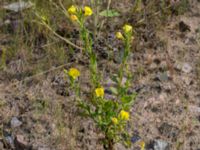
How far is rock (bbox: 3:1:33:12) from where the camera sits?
3357 millimetres

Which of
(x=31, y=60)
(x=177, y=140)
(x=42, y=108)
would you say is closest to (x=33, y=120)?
(x=42, y=108)

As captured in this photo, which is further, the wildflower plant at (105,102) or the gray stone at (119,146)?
the gray stone at (119,146)

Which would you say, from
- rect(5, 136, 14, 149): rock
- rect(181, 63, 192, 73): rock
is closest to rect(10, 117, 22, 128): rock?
rect(5, 136, 14, 149): rock

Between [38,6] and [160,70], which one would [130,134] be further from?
[38,6]

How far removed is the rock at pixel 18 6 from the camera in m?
3.36

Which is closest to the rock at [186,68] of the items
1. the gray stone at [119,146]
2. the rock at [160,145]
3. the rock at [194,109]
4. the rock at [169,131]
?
the rock at [194,109]

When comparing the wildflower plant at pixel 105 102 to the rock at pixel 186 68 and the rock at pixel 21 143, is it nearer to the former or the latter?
the rock at pixel 21 143

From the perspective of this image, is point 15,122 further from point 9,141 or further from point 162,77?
point 162,77

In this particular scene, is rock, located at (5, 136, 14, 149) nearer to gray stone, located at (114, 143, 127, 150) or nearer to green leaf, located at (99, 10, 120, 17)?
gray stone, located at (114, 143, 127, 150)

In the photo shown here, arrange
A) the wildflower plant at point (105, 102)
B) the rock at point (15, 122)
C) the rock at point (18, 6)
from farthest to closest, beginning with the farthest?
1. the rock at point (18, 6)
2. the rock at point (15, 122)
3. the wildflower plant at point (105, 102)

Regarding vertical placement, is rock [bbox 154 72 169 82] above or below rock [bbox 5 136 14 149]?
above

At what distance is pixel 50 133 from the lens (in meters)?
2.64

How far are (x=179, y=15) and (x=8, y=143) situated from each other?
144 centimetres

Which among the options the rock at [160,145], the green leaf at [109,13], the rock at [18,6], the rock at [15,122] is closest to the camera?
the rock at [160,145]
